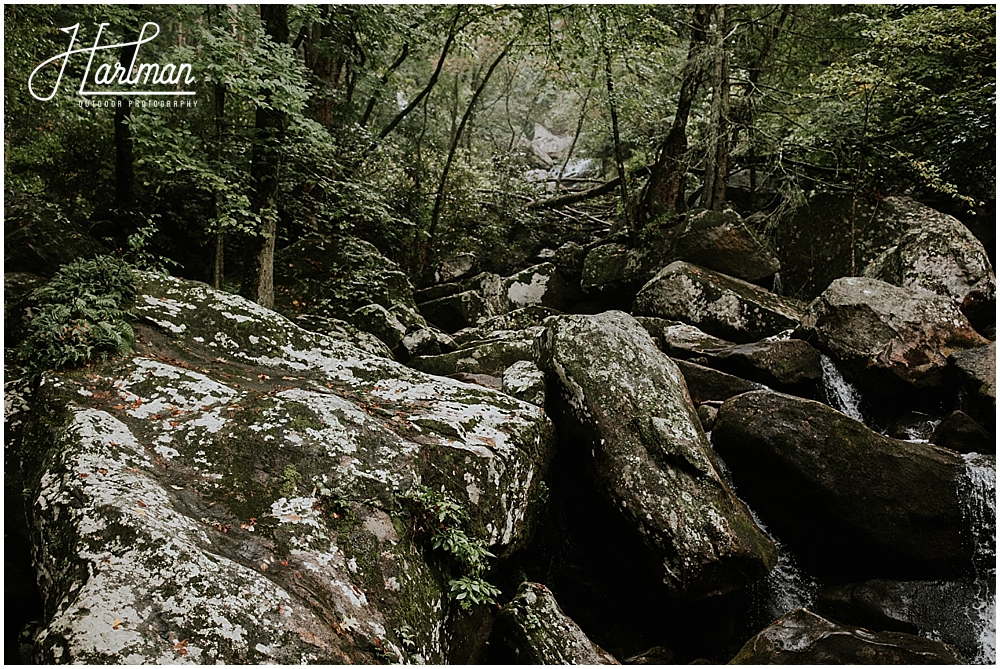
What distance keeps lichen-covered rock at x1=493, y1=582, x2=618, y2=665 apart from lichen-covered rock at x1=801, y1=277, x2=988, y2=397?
18.9ft

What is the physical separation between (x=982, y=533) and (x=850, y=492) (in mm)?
1411

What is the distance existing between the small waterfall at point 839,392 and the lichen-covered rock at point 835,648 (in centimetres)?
395

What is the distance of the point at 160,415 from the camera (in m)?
4.51

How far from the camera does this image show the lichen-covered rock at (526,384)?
22.2 feet

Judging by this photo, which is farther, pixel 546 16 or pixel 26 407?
pixel 546 16

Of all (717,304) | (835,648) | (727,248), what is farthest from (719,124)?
(835,648)

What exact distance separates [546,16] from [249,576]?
37.7ft

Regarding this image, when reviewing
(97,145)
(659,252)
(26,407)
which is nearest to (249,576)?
(26,407)

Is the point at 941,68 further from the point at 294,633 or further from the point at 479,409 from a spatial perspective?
the point at 294,633

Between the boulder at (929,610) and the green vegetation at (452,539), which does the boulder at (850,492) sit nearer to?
the boulder at (929,610)

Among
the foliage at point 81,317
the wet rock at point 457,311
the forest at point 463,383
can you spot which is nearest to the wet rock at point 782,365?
the forest at point 463,383

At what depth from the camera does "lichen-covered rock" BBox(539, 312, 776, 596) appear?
5387 millimetres

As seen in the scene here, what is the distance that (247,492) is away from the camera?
4.06 m

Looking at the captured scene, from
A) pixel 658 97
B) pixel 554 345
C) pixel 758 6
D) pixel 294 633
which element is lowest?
pixel 294 633
